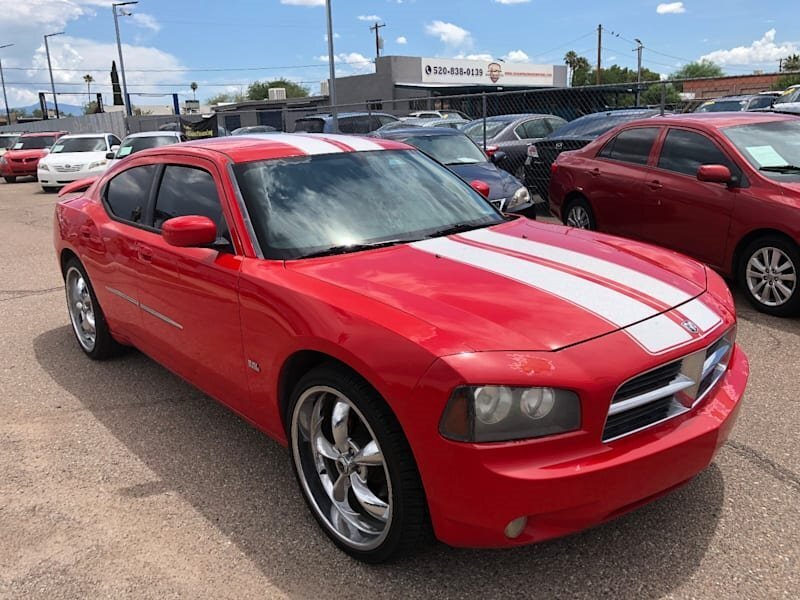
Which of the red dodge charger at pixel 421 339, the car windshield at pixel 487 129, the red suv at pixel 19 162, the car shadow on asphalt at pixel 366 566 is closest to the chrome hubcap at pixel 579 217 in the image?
the red dodge charger at pixel 421 339

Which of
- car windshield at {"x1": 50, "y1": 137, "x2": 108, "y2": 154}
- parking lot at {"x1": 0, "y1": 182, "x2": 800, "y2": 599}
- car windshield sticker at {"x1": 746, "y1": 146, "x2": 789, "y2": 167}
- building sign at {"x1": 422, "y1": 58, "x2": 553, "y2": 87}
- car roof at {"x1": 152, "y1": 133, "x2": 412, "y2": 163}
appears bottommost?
parking lot at {"x1": 0, "y1": 182, "x2": 800, "y2": 599}

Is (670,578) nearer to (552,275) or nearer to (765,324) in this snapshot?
(552,275)

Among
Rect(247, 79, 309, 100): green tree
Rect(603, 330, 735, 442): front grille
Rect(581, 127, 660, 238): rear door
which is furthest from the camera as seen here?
Rect(247, 79, 309, 100): green tree

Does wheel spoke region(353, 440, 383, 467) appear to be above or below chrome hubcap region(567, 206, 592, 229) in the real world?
below

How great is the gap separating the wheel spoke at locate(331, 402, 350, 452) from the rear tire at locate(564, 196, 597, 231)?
5.44 m

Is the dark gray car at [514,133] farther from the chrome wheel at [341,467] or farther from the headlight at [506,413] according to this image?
the headlight at [506,413]

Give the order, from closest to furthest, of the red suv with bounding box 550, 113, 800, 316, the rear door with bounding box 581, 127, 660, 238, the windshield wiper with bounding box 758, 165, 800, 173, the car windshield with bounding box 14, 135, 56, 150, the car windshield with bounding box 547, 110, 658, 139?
the red suv with bounding box 550, 113, 800, 316
the windshield wiper with bounding box 758, 165, 800, 173
the rear door with bounding box 581, 127, 660, 238
the car windshield with bounding box 547, 110, 658, 139
the car windshield with bounding box 14, 135, 56, 150

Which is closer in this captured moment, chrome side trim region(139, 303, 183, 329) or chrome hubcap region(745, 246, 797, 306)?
chrome side trim region(139, 303, 183, 329)

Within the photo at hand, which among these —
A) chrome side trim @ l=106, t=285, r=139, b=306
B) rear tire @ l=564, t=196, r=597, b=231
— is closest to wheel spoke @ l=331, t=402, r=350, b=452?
chrome side trim @ l=106, t=285, r=139, b=306

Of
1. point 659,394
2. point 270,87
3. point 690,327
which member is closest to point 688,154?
point 690,327

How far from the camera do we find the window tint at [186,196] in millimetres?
3383

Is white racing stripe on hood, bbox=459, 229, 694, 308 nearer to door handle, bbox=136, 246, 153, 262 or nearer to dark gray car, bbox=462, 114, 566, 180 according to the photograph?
door handle, bbox=136, 246, 153, 262

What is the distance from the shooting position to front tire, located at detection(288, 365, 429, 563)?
2.31m

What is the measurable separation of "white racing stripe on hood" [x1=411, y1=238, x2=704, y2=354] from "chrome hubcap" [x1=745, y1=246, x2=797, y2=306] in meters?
3.50
